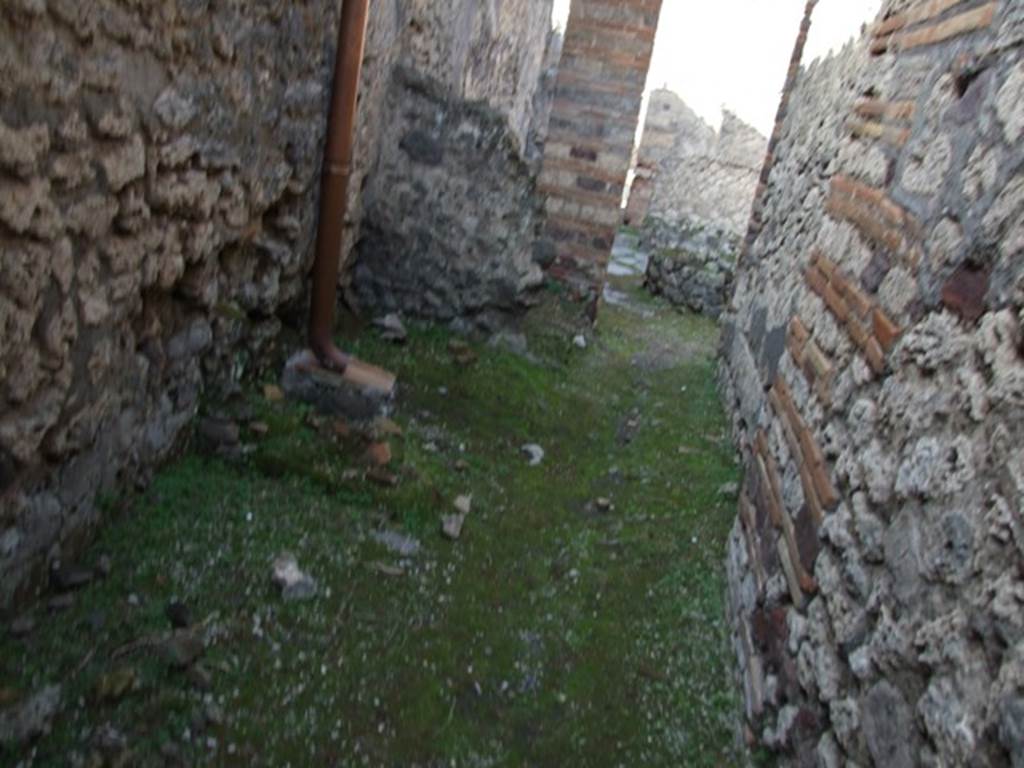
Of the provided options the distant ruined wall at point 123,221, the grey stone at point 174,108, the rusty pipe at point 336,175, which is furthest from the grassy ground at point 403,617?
the grey stone at point 174,108

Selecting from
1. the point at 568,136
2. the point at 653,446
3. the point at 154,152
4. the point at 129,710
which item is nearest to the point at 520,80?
the point at 568,136

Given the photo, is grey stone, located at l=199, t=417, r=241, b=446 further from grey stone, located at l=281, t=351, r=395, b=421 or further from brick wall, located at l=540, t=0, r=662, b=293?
brick wall, located at l=540, t=0, r=662, b=293

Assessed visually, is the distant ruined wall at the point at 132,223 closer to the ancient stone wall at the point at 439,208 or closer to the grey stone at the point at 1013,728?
the ancient stone wall at the point at 439,208

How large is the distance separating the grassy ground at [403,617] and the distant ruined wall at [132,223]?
245 millimetres

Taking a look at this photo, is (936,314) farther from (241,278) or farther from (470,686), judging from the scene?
(241,278)

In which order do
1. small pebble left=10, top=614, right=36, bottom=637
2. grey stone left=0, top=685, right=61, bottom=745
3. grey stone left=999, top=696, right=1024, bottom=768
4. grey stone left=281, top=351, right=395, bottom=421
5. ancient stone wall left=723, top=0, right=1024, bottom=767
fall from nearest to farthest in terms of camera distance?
grey stone left=999, top=696, right=1024, bottom=768 → ancient stone wall left=723, top=0, right=1024, bottom=767 → grey stone left=0, top=685, right=61, bottom=745 → small pebble left=10, top=614, right=36, bottom=637 → grey stone left=281, top=351, right=395, bottom=421

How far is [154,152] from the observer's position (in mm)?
2145

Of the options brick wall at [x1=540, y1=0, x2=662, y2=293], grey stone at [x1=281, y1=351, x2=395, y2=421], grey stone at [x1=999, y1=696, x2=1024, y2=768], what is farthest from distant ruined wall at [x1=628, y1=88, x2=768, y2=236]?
grey stone at [x1=999, y1=696, x2=1024, y2=768]

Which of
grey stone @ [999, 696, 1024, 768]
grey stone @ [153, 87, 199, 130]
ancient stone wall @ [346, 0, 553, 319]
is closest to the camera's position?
grey stone @ [999, 696, 1024, 768]

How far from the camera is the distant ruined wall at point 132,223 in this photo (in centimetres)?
169

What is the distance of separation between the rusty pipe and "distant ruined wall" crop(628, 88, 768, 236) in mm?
10457

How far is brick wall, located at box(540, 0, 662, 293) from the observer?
6215 millimetres

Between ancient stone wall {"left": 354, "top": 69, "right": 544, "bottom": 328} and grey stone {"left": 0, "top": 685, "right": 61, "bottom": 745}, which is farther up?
ancient stone wall {"left": 354, "top": 69, "right": 544, "bottom": 328}

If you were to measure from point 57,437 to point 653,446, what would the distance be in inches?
128
